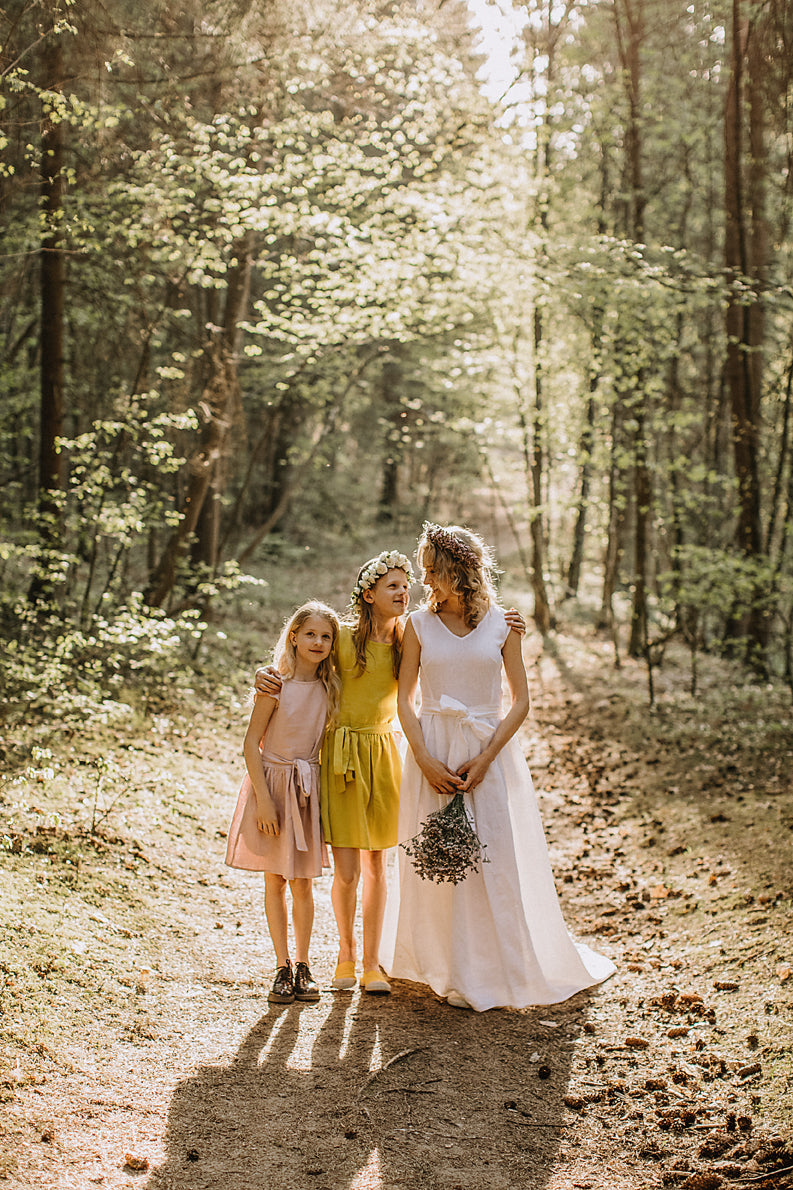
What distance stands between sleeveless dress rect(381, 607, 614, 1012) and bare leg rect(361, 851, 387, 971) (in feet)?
0.34

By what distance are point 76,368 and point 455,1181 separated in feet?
39.5

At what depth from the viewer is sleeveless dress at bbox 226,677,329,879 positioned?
15.5ft

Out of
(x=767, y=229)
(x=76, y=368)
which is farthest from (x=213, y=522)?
(x=767, y=229)

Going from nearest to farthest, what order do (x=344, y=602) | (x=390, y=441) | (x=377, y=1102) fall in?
(x=377, y=1102), (x=344, y=602), (x=390, y=441)

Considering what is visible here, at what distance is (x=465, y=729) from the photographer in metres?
4.84

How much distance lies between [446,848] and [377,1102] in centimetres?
108

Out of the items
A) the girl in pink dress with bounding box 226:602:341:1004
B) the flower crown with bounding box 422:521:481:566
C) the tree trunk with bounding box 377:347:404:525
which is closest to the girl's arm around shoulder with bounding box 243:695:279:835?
the girl in pink dress with bounding box 226:602:341:1004

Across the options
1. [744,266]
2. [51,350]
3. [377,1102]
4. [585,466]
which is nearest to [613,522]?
[585,466]

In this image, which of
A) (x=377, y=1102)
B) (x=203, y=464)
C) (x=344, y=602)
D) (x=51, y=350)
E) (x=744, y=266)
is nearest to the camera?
(x=377, y=1102)

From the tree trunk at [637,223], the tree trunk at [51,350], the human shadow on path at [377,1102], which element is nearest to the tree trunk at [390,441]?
the tree trunk at [637,223]

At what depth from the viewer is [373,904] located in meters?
4.96

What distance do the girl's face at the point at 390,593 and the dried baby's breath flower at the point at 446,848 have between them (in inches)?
40.7

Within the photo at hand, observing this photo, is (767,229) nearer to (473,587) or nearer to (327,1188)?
(473,587)

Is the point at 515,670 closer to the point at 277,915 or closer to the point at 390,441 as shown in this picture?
the point at 277,915
